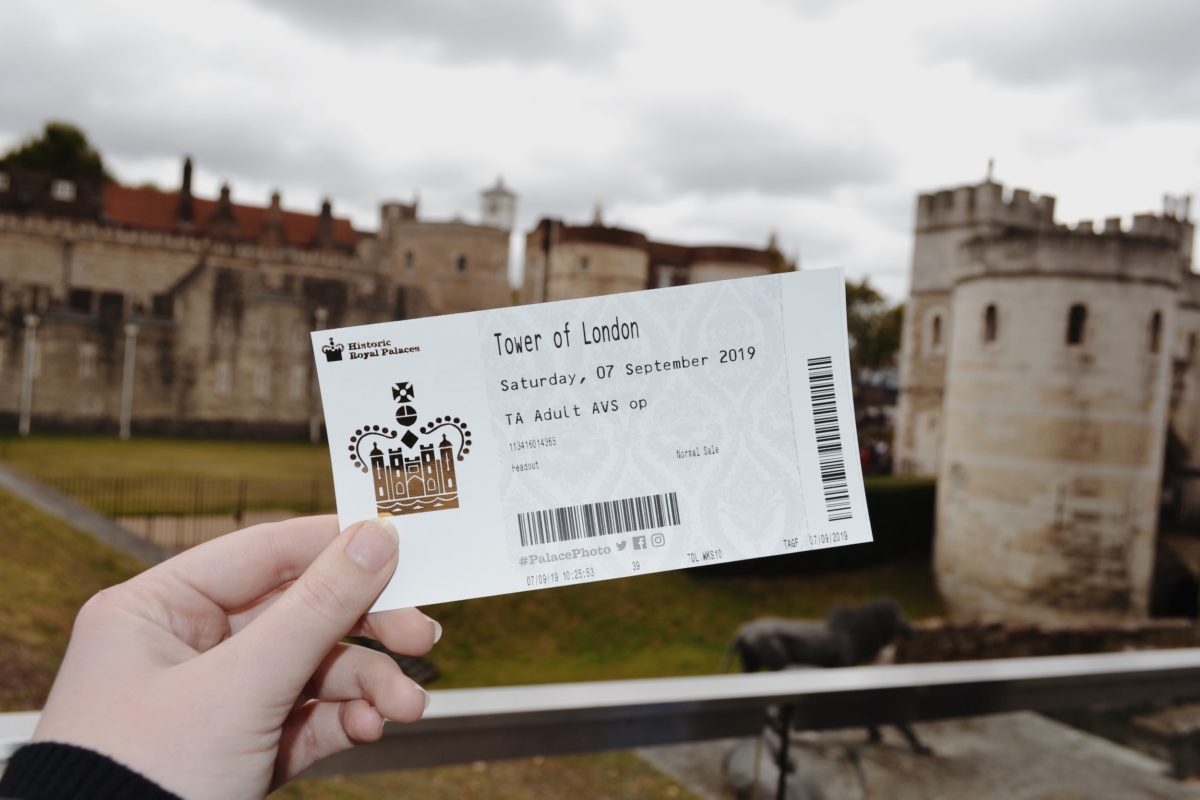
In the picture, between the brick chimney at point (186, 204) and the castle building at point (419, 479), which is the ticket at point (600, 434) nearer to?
the castle building at point (419, 479)

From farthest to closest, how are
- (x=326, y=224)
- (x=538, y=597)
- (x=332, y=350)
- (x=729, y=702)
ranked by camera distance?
(x=326, y=224)
(x=538, y=597)
(x=729, y=702)
(x=332, y=350)

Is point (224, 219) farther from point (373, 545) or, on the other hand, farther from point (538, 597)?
point (373, 545)

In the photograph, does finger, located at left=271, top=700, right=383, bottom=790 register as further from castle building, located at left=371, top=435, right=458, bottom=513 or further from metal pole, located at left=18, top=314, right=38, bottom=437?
metal pole, located at left=18, top=314, right=38, bottom=437

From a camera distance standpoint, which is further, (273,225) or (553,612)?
(273,225)

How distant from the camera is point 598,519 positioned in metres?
0.63

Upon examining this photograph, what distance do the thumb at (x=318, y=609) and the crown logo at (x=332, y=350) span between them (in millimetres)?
116

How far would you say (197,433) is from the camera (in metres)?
11.2

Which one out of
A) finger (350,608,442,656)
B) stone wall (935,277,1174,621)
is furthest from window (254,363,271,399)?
finger (350,608,442,656)

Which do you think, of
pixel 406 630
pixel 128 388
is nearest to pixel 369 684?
pixel 406 630

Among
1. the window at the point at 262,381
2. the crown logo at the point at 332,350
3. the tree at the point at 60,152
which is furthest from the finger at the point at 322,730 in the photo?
the tree at the point at 60,152

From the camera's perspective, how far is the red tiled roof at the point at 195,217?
46.1ft

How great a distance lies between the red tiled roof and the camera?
14.1 metres

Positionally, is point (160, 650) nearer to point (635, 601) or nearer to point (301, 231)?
point (635, 601)

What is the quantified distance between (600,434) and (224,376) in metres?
11.7
